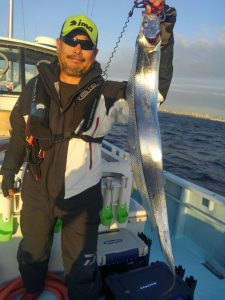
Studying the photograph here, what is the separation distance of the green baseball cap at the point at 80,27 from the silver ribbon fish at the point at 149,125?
2.62 feet

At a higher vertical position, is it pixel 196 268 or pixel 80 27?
pixel 80 27

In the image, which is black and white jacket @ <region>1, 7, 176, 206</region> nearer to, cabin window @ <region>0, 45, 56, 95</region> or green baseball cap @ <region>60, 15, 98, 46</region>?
green baseball cap @ <region>60, 15, 98, 46</region>

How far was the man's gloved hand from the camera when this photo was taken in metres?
3.24

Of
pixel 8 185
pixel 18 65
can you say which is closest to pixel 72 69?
pixel 8 185

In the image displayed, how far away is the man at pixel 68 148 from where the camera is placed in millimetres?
2930

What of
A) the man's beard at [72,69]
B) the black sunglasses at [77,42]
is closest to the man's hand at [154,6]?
the black sunglasses at [77,42]

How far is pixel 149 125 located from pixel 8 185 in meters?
1.77

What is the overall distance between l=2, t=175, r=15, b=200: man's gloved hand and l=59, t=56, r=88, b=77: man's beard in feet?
4.14

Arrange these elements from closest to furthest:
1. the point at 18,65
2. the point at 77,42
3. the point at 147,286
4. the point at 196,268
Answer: the point at 77,42
the point at 147,286
the point at 196,268
the point at 18,65

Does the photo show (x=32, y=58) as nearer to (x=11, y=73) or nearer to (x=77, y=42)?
(x=11, y=73)

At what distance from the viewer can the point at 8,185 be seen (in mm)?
3252

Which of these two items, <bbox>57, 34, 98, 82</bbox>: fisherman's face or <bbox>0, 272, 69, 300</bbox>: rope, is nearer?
<bbox>57, 34, 98, 82</bbox>: fisherman's face

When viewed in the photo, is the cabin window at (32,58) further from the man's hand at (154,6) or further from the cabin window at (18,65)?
the man's hand at (154,6)

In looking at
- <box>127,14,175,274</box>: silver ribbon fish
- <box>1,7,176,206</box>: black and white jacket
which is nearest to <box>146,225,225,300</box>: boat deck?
<box>127,14,175,274</box>: silver ribbon fish
